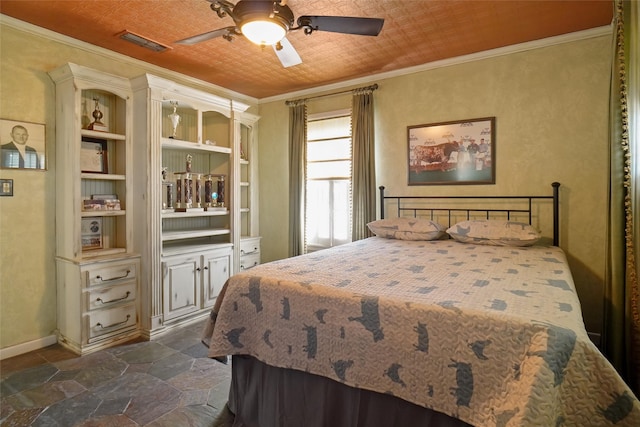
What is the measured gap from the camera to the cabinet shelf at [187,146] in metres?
3.50

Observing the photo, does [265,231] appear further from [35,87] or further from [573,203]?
[573,203]

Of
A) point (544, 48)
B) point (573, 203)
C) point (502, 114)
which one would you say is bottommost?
point (573, 203)

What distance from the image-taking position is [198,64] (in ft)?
12.5

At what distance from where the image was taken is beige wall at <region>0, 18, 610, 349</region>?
9.58ft

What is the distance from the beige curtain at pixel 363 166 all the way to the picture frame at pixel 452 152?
45cm

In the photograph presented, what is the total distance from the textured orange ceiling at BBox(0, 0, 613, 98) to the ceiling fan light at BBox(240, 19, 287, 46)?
0.63 metres

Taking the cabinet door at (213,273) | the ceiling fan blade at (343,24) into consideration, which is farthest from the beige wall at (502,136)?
the ceiling fan blade at (343,24)

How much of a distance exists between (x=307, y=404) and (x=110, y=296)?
230 cm

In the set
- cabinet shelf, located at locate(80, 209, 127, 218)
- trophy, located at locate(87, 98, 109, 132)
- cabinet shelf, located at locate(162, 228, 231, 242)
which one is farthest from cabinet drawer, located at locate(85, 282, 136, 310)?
trophy, located at locate(87, 98, 109, 132)

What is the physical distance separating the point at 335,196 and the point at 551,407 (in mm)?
3607

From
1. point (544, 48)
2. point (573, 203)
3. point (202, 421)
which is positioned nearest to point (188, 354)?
point (202, 421)

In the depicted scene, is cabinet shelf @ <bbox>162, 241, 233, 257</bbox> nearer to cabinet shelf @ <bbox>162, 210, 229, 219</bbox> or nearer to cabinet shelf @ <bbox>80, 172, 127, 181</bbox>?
cabinet shelf @ <bbox>162, 210, 229, 219</bbox>

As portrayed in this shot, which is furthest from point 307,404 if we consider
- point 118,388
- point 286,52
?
point 286,52

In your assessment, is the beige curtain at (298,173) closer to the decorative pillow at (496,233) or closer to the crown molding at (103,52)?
the crown molding at (103,52)
